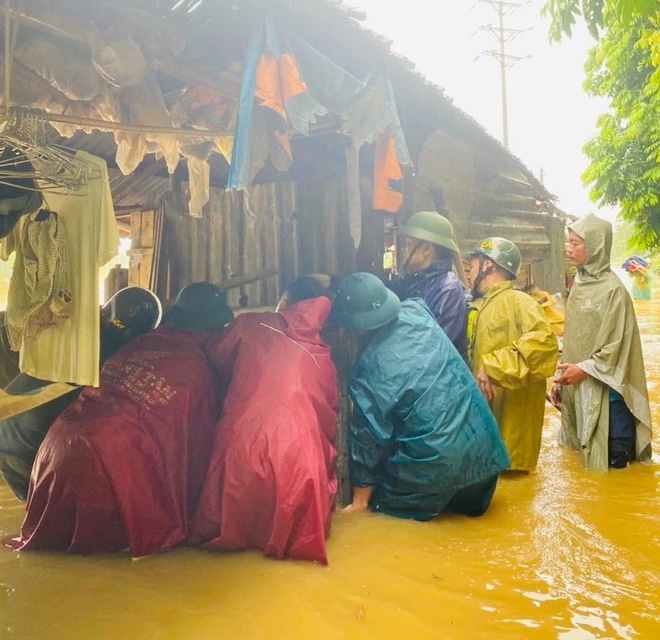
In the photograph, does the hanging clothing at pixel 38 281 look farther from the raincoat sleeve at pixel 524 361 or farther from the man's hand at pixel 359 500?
the raincoat sleeve at pixel 524 361

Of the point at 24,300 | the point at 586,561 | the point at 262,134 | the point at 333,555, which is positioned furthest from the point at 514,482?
the point at 24,300

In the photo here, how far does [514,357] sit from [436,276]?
97cm

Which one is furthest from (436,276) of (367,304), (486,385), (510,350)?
(367,304)

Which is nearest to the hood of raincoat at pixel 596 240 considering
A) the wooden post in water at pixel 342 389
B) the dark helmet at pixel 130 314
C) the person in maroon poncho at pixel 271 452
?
the wooden post in water at pixel 342 389

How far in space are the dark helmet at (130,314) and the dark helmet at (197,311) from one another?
0.39m

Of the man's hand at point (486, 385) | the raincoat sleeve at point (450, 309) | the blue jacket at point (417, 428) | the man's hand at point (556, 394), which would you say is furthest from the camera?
the man's hand at point (556, 394)

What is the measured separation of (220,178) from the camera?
20.4 feet

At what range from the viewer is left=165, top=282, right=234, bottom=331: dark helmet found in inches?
142

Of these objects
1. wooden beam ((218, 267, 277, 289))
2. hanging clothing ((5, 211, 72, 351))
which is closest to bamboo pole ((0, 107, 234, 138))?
hanging clothing ((5, 211, 72, 351))

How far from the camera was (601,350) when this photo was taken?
14.8ft

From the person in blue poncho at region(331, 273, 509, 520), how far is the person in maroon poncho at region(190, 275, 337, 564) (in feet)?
1.00

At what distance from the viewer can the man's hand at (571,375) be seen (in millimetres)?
4539

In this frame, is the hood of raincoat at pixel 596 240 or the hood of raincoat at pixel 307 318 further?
the hood of raincoat at pixel 596 240

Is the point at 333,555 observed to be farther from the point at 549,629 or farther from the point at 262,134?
the point at 262,134
